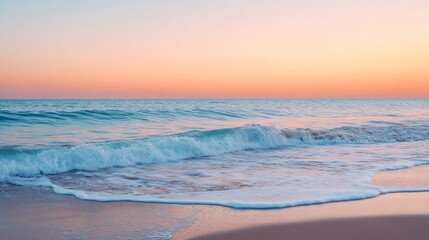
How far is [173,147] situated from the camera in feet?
42.8

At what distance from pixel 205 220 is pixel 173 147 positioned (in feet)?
24.5

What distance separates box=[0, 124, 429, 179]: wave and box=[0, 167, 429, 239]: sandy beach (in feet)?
10.3

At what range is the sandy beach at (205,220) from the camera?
5.07 metres

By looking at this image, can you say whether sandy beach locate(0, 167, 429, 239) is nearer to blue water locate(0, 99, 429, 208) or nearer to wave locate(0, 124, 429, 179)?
blue water locate(0, 99, 429, 208)

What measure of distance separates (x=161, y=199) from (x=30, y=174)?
165 inches

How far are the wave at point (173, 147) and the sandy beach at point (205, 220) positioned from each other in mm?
3131

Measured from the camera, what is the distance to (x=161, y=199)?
691 centimetres

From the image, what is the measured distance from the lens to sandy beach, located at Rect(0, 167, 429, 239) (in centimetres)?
507

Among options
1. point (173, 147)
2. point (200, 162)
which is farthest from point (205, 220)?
point (173, 147)

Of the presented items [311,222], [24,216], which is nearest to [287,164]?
[311,222]

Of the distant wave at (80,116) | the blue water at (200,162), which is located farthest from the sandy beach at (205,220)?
the distant wave at (80,116)

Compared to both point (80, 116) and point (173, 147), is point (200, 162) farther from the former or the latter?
point (80, 116)

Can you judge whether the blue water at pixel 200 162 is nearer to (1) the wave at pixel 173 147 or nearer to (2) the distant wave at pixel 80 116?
(1) the wave at pixel 173 147

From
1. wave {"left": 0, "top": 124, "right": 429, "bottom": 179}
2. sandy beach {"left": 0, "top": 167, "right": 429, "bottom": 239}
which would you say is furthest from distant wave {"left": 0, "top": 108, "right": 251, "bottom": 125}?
sandy beach {"left": 0, "top": 167, "right": 429, "bottom": 239}
